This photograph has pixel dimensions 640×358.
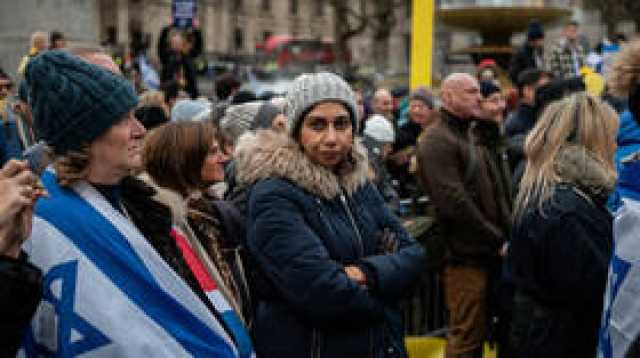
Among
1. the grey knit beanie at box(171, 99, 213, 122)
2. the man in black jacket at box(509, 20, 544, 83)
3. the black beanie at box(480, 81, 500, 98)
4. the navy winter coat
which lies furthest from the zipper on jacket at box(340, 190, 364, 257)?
the man in black jacket at box(509, 20, 544, 83)

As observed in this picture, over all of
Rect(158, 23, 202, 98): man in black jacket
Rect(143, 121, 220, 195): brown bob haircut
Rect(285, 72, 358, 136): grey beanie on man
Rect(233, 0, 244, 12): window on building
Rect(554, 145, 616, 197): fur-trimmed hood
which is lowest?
Rect(554, 145, 616, 197): fur-trimmed hood

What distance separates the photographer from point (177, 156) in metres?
3.24

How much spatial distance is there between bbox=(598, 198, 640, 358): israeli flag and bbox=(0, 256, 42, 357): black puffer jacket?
1.93 meters

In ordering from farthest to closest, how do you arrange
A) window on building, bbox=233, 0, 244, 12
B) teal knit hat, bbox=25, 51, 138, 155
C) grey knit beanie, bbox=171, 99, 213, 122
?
1. window on building, bbox=233, 0, 244, 12
2. grey knit beanie, bbox=171, 99, 213, 122
3. teal knit hat, bbox=25, 51, 138, 155

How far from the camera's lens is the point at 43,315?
7.06ft

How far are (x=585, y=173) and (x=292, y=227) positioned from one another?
1540mm

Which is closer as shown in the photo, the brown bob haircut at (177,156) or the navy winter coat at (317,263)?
the navy winter coat at (317,263)

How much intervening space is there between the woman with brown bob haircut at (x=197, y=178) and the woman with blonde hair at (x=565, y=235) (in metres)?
1.45

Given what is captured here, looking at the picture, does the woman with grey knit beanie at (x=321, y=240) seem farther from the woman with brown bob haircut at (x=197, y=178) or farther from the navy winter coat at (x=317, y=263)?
the woman with brown bob haircut at (x=197, y=178)

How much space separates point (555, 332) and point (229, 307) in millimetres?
1743

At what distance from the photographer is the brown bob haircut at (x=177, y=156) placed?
3.21m

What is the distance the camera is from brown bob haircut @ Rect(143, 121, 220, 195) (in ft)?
10.5

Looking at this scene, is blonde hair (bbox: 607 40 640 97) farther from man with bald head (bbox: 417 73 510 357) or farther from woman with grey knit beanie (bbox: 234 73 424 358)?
man with bald head (bbox: 417 73 510 357)

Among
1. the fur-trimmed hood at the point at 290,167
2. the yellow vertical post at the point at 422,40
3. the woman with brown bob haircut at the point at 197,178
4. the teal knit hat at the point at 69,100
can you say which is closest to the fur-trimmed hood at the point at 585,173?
the fur-trimmed hood at the point at 290,167
